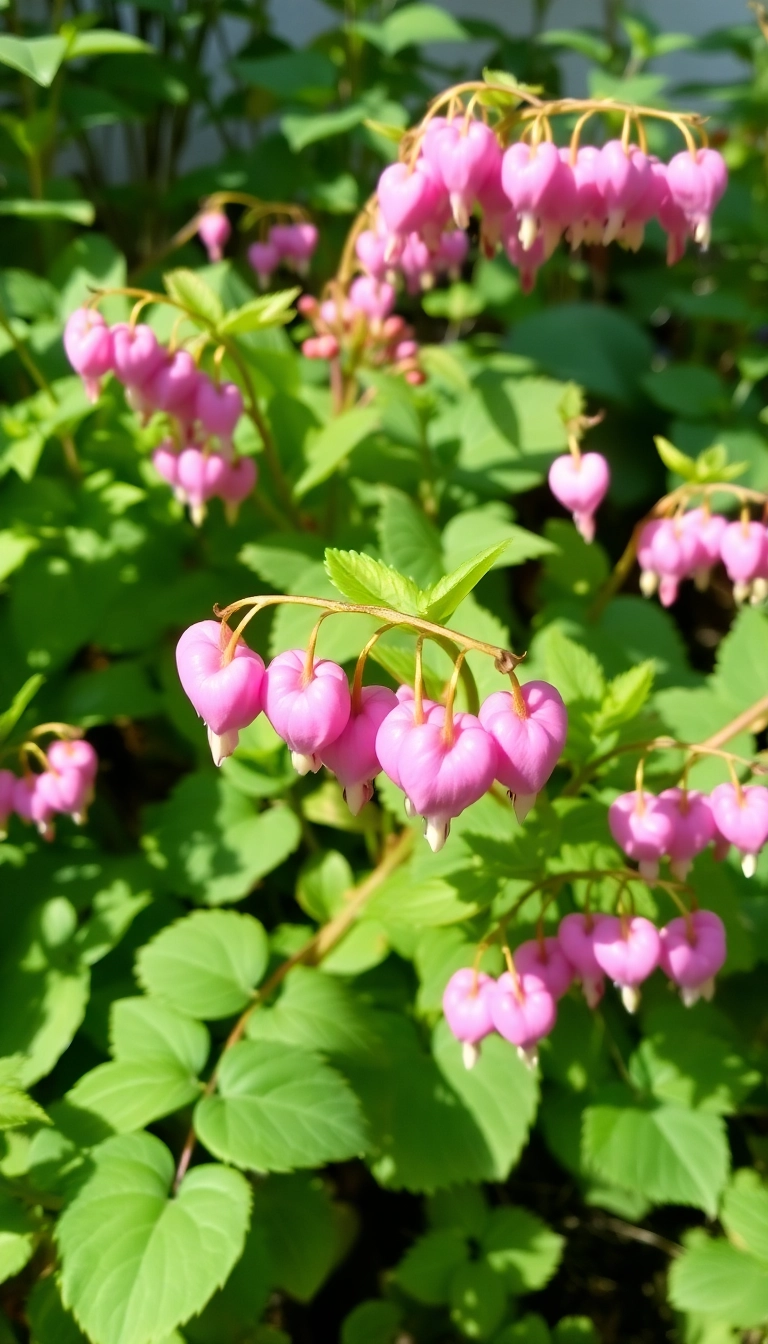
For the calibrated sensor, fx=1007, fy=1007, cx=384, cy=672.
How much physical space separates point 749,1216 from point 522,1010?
0.64 metres

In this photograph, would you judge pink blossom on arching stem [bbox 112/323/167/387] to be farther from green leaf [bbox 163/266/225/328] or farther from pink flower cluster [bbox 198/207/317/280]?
pink flower cluster [bbox 198/207/317/280]

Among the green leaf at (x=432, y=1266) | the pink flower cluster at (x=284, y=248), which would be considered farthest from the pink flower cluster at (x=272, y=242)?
the green leaf at (x=432, y=1266)

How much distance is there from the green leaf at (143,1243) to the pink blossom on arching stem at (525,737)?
692 millimetres

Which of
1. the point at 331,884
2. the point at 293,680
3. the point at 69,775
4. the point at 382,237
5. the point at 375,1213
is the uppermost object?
the point at 382,237

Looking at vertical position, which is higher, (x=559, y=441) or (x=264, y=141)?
(x=264, y=141)

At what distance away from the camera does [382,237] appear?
1792mm

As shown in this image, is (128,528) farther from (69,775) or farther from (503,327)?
(503,327)

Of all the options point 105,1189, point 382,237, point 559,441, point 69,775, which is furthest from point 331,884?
point 382,237

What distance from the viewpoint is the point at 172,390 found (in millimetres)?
1590

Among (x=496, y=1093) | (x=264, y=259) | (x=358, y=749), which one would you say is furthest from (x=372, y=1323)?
(x=264, y=259)

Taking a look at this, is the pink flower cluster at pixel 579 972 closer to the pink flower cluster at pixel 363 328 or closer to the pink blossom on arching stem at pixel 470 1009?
the pink blossom on arching stem at pixel 470 1009

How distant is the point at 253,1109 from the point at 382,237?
1438 millimetres

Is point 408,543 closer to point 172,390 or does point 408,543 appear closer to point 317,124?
point 172,390

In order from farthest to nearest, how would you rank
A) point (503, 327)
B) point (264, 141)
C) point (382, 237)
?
1. point (503, 327)
2. point (264, 141)
3. point (382, 237)
